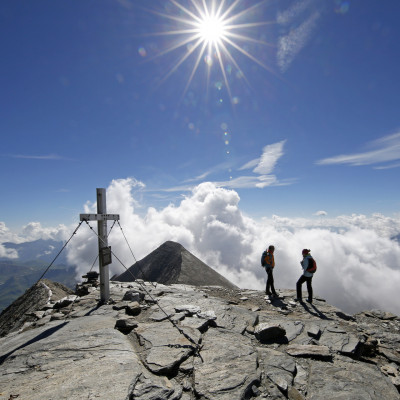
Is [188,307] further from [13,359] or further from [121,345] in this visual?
[13,359]

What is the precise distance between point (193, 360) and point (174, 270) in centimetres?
2865

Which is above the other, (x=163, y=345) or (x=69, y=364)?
(x=69, y=364)

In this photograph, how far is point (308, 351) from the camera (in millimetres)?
6023

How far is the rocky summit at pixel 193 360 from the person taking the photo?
4257 mm

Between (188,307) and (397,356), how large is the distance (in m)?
7.06

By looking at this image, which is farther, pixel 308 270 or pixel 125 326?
pixel 308 270

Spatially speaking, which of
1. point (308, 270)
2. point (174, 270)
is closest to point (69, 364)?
point (308, 270)

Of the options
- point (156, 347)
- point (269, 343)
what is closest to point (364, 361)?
point (269, 343)

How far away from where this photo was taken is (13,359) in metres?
5.29

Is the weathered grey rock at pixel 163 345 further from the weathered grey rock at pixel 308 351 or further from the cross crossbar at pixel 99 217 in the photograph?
the cross crossbar at pixel 99 217

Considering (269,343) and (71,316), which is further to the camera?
(71,316)

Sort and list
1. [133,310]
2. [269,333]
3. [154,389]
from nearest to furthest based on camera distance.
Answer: [154,389] < [269,333] < [133,310]

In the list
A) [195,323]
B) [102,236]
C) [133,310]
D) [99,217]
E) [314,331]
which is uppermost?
[99,217]

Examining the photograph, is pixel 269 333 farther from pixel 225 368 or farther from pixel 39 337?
pixel 39 337
